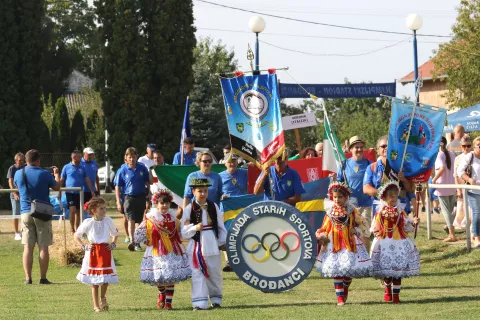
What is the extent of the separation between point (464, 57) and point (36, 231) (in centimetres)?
2771

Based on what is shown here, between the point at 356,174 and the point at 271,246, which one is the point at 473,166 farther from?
the point at 271,246

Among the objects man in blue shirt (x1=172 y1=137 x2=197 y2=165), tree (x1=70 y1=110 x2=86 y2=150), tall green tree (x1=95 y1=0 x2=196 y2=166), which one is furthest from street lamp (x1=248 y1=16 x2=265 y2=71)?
tree (x1=70 y1=110 x2=86 y2=150)

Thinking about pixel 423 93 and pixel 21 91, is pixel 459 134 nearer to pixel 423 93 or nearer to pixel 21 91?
pixel 21 91

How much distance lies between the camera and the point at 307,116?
18.6m

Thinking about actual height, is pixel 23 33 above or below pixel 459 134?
above

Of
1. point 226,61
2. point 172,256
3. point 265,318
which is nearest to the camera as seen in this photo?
point 265,318

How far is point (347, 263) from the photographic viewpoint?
11.3 meters

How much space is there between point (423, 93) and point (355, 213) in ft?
194

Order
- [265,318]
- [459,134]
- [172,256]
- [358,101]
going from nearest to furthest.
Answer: [265,318] → [172,256] → [459,134] → [358,101]

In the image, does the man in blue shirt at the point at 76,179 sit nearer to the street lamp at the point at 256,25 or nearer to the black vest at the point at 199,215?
the street lamp at the point at 256,25

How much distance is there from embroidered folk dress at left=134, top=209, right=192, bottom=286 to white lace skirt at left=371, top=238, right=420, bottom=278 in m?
2.11

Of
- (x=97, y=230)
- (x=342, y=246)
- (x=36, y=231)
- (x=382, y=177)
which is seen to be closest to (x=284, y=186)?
(x=382, y=177)

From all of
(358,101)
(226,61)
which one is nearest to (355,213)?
(226,61)

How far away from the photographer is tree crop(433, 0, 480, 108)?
128 feet
